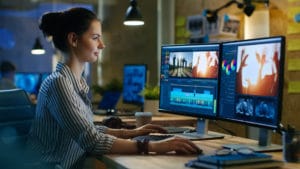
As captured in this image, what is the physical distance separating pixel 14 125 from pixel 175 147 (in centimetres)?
88

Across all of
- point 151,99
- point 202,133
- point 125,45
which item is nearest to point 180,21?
point 125,45

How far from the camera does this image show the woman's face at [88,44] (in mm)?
2166

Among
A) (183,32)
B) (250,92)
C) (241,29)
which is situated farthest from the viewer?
(183,32)

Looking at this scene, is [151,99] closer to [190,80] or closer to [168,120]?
[168,120]

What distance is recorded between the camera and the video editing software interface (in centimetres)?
223

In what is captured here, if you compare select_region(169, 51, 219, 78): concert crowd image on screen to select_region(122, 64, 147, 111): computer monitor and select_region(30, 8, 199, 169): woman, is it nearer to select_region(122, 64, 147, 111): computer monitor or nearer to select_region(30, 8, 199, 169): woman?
select_region(30, 8, 199, 169): woman

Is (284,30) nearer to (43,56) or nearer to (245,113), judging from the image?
(245,113)

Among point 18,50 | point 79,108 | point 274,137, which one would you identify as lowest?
point 274,137

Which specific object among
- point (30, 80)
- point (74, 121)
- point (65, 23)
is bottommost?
point (74, 121)

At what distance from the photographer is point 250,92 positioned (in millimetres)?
1919

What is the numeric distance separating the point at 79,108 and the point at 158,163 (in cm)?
44

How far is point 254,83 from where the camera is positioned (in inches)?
74.9

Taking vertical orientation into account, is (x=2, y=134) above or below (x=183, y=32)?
below

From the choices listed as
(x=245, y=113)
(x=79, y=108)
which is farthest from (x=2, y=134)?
(x=245, y=113)
